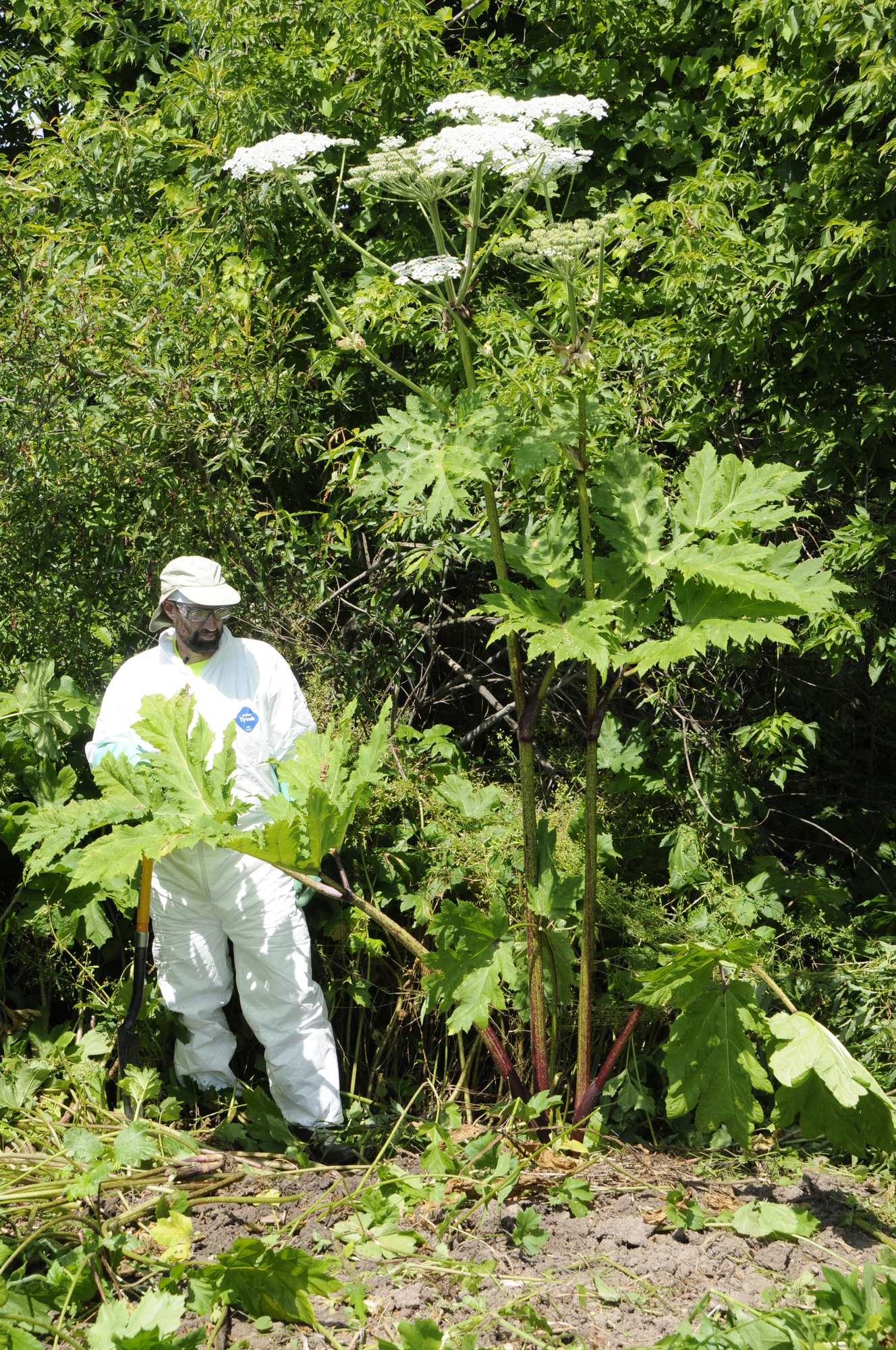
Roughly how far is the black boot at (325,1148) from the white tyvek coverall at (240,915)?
5 cm

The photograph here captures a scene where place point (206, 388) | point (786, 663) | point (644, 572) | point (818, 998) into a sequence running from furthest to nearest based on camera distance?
point (786, 663), point (206, 388), point (818, 998), point (644, 572)

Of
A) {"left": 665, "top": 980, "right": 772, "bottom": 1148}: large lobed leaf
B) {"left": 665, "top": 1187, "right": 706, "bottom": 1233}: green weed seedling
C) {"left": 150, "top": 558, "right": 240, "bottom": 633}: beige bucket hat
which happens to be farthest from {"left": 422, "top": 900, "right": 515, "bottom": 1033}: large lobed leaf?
{"left": 150, "top": 558, "right": 240, "bottom": 633}: beige bucket hat

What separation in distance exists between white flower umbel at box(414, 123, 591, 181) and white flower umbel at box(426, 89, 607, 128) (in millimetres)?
77

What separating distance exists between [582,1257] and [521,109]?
3213 mm

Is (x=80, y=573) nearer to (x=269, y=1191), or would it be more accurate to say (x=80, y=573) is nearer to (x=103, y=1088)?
(x=103, y=1088)

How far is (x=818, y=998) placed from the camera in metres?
4.24

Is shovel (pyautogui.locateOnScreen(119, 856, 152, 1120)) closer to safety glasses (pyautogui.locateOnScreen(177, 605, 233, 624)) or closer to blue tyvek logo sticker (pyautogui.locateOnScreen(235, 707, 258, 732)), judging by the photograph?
blue tyvek logo sticker (pyautogui.locateOnScreen(235, 707, 258, 732))

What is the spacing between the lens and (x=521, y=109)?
3199mm

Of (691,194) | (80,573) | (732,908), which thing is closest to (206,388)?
(80,573)

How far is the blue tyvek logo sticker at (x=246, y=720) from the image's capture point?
13.3 feet

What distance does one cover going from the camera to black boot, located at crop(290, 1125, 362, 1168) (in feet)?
12.8

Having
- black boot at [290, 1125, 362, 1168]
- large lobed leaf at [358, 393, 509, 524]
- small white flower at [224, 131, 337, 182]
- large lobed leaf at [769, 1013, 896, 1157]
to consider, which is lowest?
black boot at [290, 1125, 362, 1168]

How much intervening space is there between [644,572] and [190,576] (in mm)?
1568

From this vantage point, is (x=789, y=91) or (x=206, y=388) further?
(x=206, y=388)
